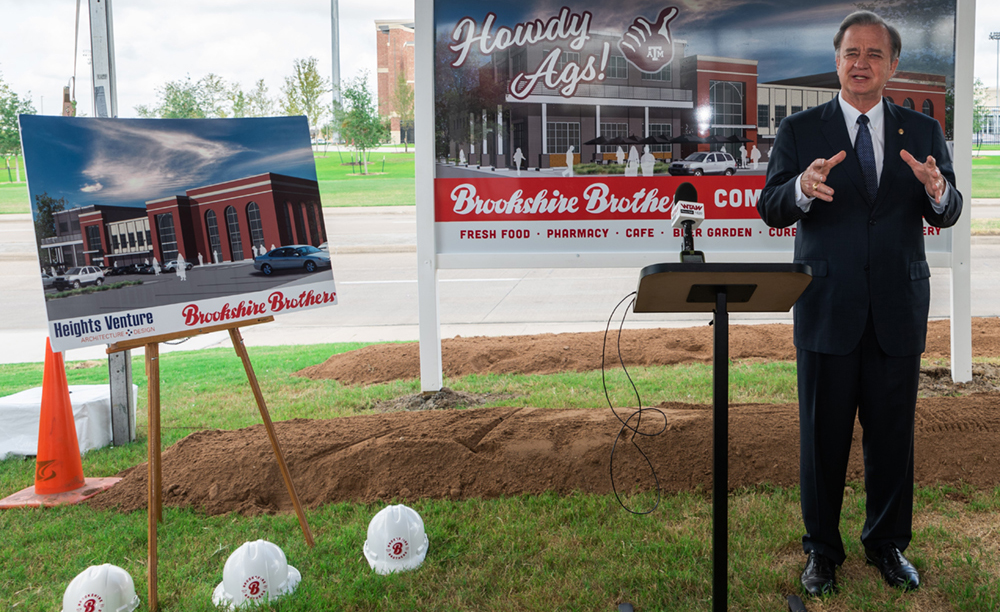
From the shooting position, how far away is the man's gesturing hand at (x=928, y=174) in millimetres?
2686

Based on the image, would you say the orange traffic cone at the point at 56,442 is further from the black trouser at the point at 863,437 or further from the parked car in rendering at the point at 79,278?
the black trouser at the point at 863,437

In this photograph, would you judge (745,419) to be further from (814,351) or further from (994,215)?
(994,215)

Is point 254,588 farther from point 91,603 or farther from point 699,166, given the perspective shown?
point 699,166

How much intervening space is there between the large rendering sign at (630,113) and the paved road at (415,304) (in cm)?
405

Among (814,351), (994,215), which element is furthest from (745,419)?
(994,215)

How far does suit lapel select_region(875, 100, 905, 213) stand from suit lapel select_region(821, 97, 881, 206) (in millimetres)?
67

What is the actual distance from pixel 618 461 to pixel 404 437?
1.32m

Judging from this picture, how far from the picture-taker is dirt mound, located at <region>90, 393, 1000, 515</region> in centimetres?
409

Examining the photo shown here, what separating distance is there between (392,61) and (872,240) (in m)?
51.5

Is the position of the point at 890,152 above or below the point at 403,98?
below

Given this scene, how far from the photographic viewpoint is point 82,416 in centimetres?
516

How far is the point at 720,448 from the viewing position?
96.1 inches

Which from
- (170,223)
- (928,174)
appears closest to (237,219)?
(170,223)

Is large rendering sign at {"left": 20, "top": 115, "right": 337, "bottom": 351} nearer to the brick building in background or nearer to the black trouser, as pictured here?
the black trouser
